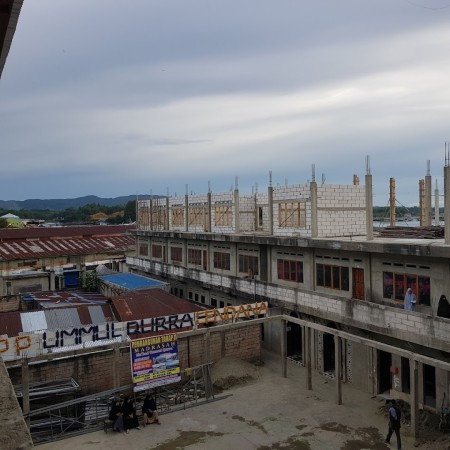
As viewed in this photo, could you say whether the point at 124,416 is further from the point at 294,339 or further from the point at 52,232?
the point at 52,232

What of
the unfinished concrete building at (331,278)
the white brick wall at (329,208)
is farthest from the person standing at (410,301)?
the white brick wall at (329,208)

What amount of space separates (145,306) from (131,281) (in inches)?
461

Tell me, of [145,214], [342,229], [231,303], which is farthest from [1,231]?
[342,229]

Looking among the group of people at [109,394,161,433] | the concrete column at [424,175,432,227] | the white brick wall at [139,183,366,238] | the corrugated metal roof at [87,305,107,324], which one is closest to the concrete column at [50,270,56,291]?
the corrugated metal roof at [87,305,107,324]

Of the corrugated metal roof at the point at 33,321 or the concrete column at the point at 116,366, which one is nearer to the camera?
the concrete column at the point at 116,366

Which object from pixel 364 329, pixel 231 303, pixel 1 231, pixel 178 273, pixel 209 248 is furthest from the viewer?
pixel 1 231

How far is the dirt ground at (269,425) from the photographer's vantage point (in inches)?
618

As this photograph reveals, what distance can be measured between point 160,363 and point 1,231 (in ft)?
153

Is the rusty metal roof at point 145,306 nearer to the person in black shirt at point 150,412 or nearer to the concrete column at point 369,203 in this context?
the person in black shirt at point 150,412

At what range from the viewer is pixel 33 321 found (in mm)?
23562

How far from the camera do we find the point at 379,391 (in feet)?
67.9

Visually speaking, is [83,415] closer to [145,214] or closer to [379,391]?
[379,391]

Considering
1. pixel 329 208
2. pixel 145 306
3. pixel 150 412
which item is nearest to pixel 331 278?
pixel 329 208

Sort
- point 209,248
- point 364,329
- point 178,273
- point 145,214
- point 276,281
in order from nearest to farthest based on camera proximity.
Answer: point 364,329 → point 276,281 → point 209,248 → point 178,273 → point 145,214
